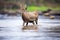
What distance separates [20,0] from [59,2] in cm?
426

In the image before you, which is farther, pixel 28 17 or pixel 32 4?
pixel 32 4

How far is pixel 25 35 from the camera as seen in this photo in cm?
791

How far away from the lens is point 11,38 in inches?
288

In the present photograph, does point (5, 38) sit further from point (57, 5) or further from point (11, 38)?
point (57, 5)

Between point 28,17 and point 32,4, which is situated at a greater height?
point 28,17

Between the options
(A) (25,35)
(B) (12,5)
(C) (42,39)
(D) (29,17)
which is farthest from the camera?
(B) (12,5)

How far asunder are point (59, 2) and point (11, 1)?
5.22 m

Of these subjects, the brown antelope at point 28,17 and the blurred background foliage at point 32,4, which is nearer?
the brown antelope at point 28,17

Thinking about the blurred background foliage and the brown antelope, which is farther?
the blurred background foliage

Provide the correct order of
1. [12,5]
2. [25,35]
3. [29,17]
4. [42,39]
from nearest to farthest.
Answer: [42,39]
[25,35]
[29,17]
[12,5]

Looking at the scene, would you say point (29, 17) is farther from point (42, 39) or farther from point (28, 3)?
point (28, 3)

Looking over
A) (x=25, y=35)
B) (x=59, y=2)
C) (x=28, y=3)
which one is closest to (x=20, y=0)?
(x=28, y=3)

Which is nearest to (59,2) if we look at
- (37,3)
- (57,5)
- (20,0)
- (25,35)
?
(57,5)

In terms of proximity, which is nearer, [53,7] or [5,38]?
[5,38]
